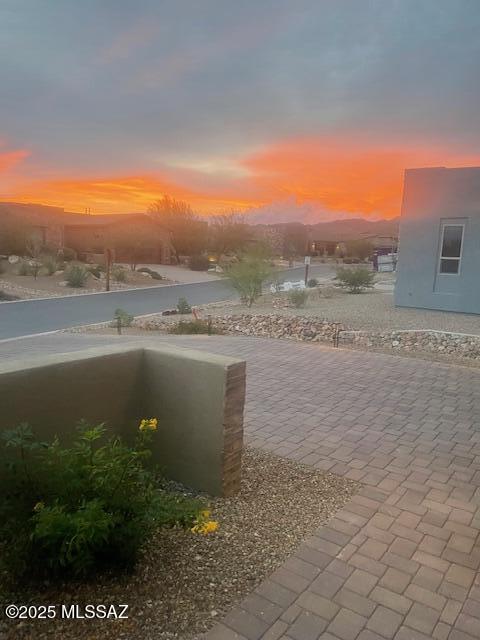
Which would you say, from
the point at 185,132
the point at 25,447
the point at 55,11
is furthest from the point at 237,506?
the point at 185,132

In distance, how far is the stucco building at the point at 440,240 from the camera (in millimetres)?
14602

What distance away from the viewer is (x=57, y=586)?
246cm

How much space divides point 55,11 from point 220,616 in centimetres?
833

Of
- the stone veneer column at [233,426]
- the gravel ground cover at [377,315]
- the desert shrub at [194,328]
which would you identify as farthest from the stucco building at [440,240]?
the stone veneer column at [233,426]

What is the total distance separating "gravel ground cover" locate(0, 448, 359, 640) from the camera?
7.45ft

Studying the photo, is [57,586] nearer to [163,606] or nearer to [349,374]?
[163,606]

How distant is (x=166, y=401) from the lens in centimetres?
372

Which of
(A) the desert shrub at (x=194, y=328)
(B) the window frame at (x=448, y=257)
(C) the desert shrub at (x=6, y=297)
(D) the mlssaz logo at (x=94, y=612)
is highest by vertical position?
(B) the window frame at (x=448, y=257)

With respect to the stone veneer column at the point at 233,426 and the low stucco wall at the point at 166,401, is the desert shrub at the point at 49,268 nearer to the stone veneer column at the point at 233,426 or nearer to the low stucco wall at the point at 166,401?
the low stucco wall at the point at 166,401

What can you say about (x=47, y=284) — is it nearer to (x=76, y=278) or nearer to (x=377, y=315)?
(x=76, y=278)

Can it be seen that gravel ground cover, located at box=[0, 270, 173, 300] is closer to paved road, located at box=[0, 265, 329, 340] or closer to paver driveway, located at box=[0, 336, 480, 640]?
paved road, located at box=[0, 265, 329, 340]

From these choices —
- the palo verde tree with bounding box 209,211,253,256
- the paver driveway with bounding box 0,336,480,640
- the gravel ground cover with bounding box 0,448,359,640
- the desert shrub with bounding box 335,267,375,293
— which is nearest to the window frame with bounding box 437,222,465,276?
the desert shrub with bounding box 335,267,375,293

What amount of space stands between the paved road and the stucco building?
258 inches

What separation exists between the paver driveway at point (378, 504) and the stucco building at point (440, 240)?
7.93 metres
